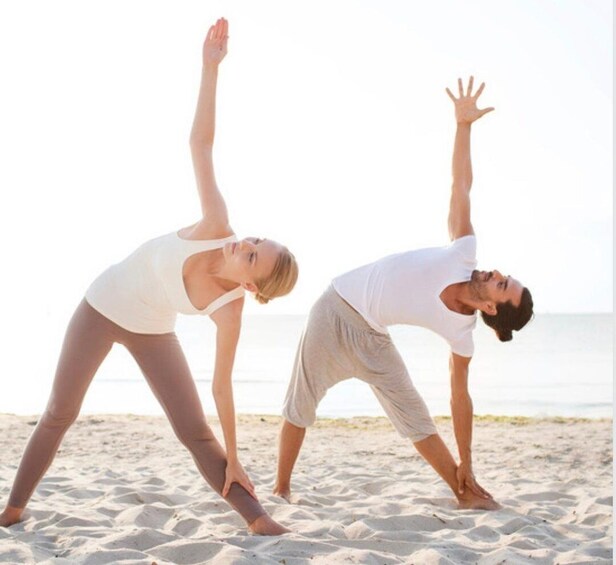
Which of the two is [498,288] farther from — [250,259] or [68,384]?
[68,384]

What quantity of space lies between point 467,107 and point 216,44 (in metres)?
1.46

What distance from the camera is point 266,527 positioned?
3688 millimetres

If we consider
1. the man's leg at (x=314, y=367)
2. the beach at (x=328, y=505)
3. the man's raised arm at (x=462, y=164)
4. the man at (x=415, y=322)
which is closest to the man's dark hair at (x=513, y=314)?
the man at (x=415, y=322)

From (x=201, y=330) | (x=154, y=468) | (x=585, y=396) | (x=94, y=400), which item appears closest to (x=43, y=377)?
(x=94, y=400)

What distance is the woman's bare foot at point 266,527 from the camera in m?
3.68

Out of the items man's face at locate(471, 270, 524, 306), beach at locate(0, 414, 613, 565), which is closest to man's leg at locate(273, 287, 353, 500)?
beach at locate(0, 414, 613, 565)

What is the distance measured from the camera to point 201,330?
5166cm

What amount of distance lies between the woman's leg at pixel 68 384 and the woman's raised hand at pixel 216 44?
1208mm

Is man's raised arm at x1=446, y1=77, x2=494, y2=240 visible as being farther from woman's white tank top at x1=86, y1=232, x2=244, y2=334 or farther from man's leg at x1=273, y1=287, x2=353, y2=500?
woman's white tank top at x1=86, y1=232, x2=244, y2=334

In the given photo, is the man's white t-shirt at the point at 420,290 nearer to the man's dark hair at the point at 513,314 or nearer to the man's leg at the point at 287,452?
the man's dark hair at the point at 513,314

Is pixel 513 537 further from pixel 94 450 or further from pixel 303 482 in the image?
pixel 94 450

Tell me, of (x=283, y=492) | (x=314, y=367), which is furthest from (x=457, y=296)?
(x=283, y=492)

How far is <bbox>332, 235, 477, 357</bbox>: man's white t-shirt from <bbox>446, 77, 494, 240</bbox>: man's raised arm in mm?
92

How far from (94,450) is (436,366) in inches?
739
